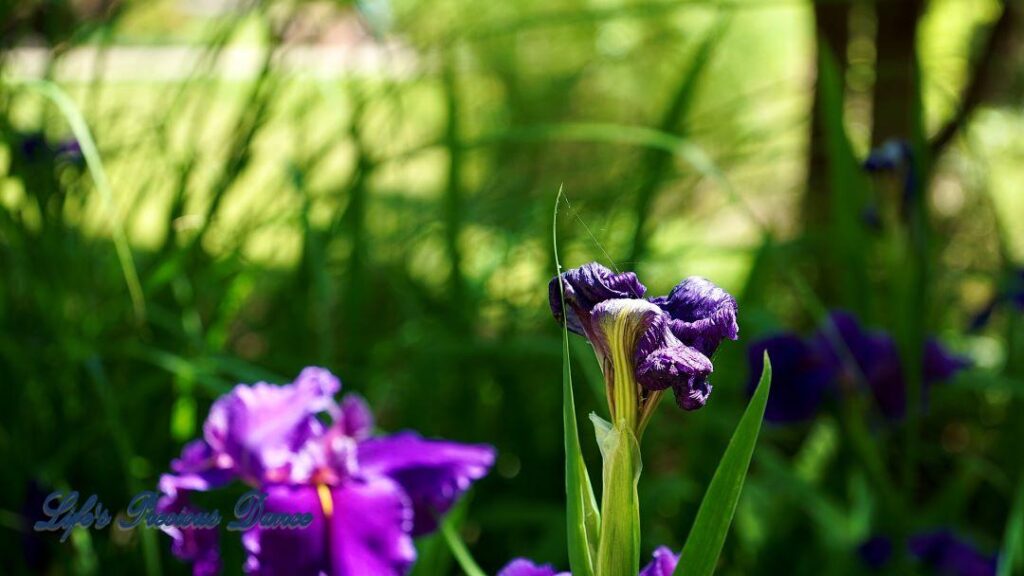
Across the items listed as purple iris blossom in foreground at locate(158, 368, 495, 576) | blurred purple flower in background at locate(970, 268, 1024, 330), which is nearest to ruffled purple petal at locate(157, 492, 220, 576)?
purple iris blossom in foreground at locate(158, 368, 495, 576)

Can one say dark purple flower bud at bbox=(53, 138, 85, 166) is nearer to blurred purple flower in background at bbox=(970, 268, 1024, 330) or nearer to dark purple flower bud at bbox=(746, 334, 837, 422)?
dark purple flower bud at bbox=(746, 334, 837, 422)

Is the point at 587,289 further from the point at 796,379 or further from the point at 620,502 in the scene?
the point at 796,379

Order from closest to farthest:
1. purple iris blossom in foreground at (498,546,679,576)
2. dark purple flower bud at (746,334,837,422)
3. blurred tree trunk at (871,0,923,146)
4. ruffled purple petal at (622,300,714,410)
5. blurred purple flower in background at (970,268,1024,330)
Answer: ruffled purple petal at (622,300,714,410) → purple iris blossom in foreground at (498,546,679,576) → dark purple flower bud at (746,334,837,422) → blurred purple flower in background at (970,268,1024,330) → blurred tree trunk at (871,0,923,146)

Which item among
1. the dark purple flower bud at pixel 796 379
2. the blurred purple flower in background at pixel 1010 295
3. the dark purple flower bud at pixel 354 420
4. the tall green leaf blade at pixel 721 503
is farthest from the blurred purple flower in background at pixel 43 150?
the blurred purple flower in background at pixel 1010 295

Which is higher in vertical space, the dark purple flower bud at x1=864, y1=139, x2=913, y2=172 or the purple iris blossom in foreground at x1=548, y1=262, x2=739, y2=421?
the purple iris blossom in foreground at x1=548, y1=262, x2=739, y2=421

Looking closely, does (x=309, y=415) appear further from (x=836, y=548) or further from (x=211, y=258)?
(x=836, y=548)

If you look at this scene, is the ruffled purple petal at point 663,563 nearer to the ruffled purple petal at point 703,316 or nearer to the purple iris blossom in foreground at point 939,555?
the ruffled purple petal at point 703,316
